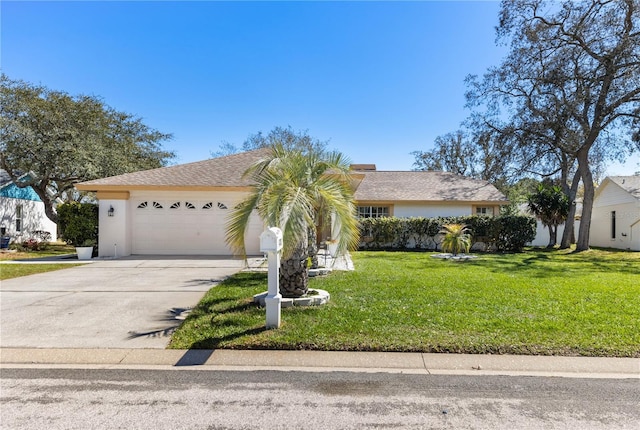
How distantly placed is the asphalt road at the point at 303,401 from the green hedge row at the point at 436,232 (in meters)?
14.7

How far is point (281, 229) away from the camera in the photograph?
18.2 feet

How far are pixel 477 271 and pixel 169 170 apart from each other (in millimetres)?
12973

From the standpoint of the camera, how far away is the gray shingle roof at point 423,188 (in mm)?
20938

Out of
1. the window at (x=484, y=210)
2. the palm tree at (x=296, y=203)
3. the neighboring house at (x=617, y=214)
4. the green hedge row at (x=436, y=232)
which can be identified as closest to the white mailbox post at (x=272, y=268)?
the palm tree at (x=296, y=203)

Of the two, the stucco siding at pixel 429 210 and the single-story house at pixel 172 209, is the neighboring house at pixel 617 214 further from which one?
the single-story house at pixel 172 209

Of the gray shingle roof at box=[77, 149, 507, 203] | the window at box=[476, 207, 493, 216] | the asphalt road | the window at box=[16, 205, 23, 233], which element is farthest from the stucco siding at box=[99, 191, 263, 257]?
the window at box=[16, 205, 23, 233]

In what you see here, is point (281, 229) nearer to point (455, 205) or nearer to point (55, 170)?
point (455, 205)

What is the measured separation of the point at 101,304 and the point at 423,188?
1929 cm

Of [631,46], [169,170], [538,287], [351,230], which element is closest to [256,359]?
[351,230]

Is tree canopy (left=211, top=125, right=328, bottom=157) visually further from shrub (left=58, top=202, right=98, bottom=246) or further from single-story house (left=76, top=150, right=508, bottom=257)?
shrub (left=58, top=202, right=98, bottom=246)

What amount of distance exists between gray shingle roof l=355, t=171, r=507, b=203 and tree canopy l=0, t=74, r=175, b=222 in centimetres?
1535

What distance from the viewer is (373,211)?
837 inches

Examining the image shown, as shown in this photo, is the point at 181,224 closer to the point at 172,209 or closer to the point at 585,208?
the point at 172,209

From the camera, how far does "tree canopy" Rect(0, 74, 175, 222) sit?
18891 mm
